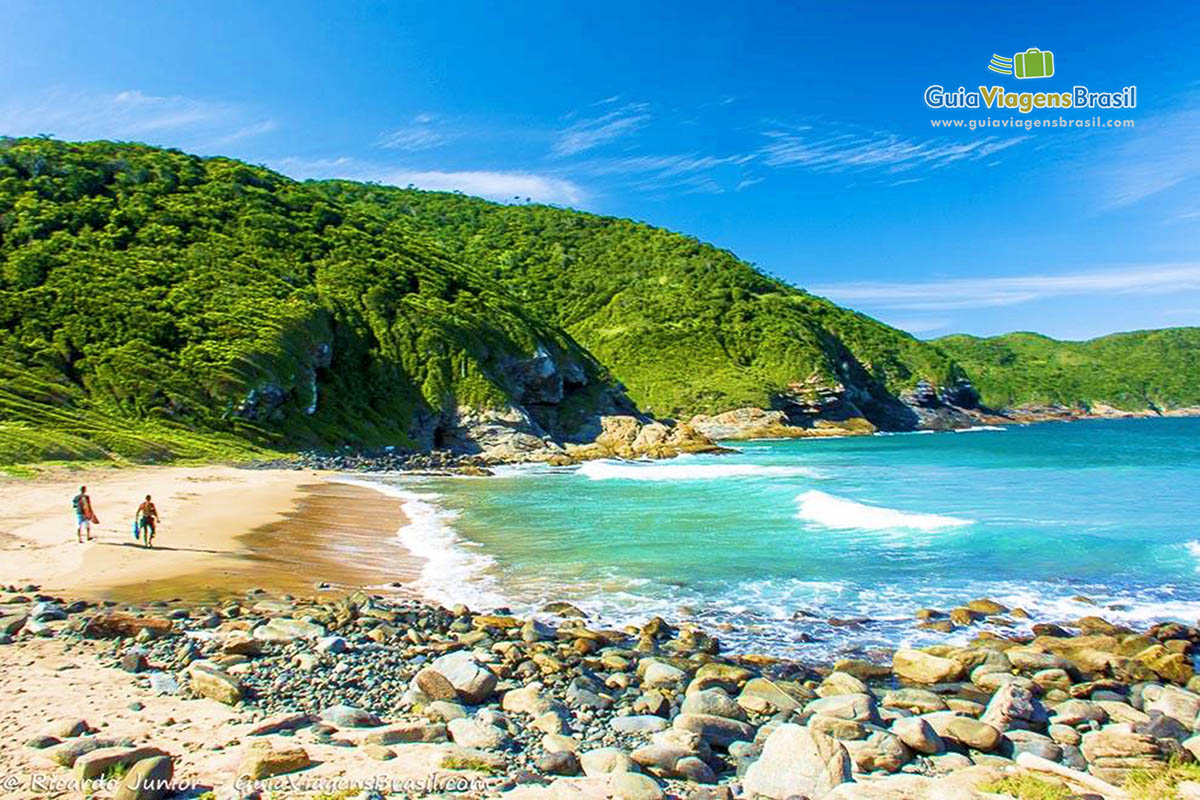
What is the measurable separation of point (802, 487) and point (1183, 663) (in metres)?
27.0

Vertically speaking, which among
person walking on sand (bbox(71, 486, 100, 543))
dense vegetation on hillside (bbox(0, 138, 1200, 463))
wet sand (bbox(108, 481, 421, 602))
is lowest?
wet sand (bbox(108, 481, 421, 602))

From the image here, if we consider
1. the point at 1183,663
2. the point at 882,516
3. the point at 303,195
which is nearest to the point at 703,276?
the point at 303,195

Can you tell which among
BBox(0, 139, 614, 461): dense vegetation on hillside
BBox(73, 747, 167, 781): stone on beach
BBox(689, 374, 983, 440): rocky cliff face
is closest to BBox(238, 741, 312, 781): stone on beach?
BBox(73, 747, 167, 781): stone on beach

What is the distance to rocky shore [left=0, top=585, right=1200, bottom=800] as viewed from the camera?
5.96 m

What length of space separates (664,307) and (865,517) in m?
110

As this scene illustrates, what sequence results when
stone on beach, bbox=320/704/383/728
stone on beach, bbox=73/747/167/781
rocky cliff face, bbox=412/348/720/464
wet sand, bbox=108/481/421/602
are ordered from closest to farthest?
stone on beach, bbox=73/747/167/781
stone on beach, bbox=320/704/383/728
wet sand, bbox=108/481/421/602
rocky cliff face, bbox=412/348/720/464

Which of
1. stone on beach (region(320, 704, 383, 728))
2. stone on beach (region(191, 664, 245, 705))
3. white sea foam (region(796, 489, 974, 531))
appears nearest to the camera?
stone on beach (region(320, 704, 383, 728))

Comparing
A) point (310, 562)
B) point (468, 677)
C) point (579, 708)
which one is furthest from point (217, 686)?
point (310, 562)

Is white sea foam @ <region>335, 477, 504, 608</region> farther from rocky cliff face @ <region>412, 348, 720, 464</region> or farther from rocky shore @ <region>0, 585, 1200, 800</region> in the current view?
rocky cliff face @ <region>412, 348, 720, 464</region>

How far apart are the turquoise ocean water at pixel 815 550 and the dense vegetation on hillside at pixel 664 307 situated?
75.8m

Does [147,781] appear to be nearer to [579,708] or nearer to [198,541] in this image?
[579,708]

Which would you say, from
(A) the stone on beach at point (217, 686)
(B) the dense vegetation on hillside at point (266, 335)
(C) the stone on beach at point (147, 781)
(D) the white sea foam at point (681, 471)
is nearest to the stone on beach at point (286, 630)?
(A) the stone on beach at point (217, 686)

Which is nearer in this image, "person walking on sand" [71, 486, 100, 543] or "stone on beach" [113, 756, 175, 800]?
"stone on beach" [113, 756, 175, 800]

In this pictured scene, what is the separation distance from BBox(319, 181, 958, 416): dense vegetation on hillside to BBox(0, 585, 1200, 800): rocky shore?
9911cm
